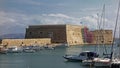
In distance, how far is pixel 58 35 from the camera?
111812 millimetres

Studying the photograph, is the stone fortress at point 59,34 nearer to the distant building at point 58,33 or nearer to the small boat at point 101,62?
the distant building at point 58,33

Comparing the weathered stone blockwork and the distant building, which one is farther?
the distant building

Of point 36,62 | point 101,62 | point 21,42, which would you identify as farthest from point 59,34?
point 101,62

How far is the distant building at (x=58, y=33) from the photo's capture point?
110m

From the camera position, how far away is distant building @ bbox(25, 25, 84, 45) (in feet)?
361

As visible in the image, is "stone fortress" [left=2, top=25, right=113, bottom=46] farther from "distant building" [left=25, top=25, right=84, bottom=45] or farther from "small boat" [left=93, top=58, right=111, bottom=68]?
"small boat" [left=93, top=58, right=111, bottom=68]

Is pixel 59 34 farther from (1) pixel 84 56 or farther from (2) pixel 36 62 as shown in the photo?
(1) pixel 84 56

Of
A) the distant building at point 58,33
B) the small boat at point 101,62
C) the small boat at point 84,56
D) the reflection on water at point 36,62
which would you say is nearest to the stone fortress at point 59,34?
the distant building at point 58,33

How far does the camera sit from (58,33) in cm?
11162

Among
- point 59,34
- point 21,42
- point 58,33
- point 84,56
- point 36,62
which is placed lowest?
point 36,62

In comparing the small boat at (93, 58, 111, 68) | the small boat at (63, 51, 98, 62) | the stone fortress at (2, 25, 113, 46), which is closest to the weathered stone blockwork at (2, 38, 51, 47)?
the stone fortress at (2, 25, 113, 46)

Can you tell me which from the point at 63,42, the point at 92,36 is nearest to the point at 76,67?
the point at 63,42

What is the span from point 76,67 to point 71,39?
7942 centimetres

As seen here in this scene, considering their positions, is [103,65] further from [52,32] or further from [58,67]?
[52,32]
